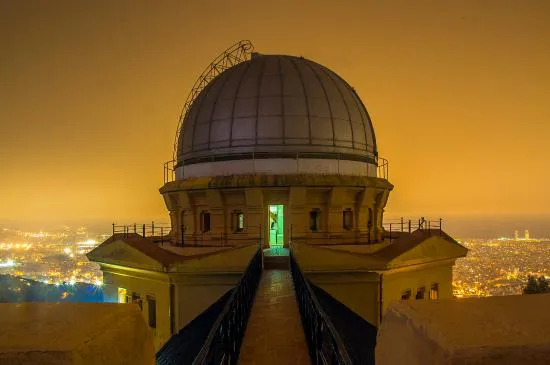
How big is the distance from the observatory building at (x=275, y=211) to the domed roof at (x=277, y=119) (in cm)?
5

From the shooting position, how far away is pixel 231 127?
74.0 ft

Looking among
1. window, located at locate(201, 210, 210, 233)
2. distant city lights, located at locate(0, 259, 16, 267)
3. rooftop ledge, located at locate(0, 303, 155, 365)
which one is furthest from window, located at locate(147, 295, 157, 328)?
distant city lights, located at locate(0, 259, 16, 267)

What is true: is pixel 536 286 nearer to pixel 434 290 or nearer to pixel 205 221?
pixel 434 290

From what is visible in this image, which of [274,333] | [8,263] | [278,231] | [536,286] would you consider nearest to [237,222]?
[278,231]

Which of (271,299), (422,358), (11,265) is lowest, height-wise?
(11,265)

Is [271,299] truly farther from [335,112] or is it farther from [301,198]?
[335,112]

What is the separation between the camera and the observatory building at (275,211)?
1784cm

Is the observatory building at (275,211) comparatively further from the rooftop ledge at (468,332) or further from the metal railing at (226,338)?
the rooftop ledge at (468,332)

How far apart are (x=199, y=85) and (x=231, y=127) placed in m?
7.97

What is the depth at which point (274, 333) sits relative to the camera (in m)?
9.16

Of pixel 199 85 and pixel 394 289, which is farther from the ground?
pixel 199 85

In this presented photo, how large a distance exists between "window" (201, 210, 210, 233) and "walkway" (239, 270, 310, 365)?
9.72 meters

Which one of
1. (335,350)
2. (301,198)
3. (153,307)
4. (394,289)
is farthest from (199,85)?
(335,350)

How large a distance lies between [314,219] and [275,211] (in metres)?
3.23
